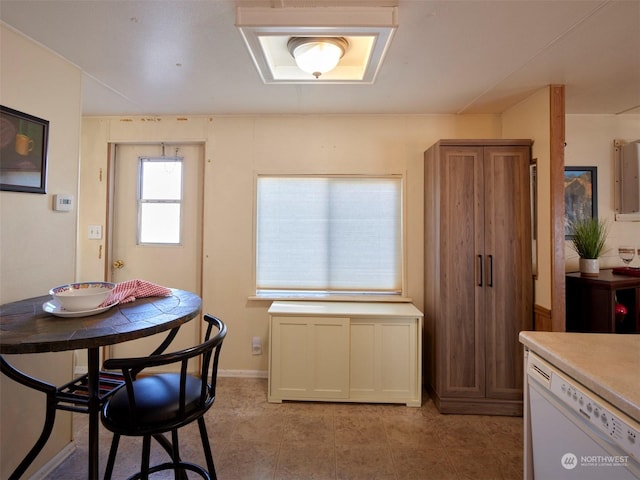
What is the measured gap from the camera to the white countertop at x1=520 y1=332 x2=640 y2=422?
0.82 metres

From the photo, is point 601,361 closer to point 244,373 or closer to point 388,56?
point 388,56

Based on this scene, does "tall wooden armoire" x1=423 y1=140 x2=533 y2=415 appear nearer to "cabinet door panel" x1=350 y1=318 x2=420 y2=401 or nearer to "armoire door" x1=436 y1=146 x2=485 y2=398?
"armoire door" x1=436 y1=146 x2=485 y2=398

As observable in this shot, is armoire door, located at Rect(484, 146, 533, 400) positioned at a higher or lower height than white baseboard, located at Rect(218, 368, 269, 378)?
higher

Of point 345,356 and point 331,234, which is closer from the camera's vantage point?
point 345,356

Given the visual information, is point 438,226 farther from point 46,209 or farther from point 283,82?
point 46,209

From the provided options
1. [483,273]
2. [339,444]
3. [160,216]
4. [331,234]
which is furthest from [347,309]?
[160,216]

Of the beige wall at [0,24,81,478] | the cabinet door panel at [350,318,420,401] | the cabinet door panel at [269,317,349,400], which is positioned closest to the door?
the beige wall at [0,24,81,478]

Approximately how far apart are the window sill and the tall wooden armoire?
47 centimetres

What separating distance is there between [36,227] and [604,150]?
174 inches

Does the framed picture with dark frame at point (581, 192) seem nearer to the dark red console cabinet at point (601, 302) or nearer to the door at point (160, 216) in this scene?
the dark red console cabinet at point (601, 302)

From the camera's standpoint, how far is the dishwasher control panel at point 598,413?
76 cm

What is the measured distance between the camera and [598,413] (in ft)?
2.81

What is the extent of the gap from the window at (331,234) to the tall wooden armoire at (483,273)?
550 mm

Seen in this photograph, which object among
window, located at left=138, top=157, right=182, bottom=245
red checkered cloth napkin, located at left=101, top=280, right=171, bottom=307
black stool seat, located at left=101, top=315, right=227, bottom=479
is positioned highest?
window, located at left=138, top=157, right=182, bottom=245
